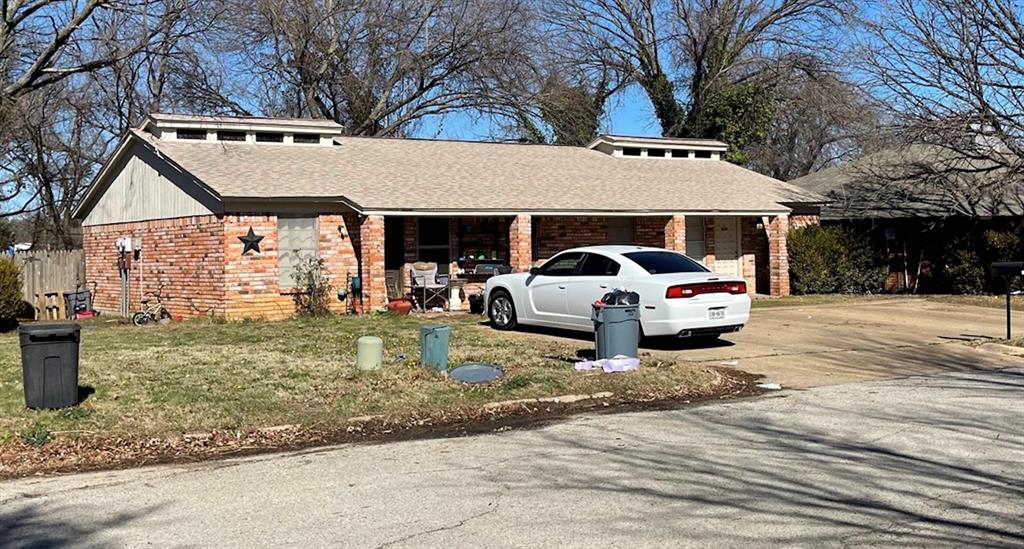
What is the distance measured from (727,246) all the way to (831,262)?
272cm

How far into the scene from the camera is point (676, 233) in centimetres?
2480

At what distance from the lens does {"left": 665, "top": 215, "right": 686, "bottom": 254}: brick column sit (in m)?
24.8

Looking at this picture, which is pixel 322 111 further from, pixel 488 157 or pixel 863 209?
pixel 863 209

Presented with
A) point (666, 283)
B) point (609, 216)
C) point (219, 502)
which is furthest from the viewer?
point (609, 216)

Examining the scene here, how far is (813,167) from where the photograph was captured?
56.5 m

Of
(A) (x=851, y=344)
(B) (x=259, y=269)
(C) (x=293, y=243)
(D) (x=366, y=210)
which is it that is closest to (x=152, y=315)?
(B) (x=259, y=269)

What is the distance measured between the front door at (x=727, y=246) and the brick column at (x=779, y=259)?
1088mm

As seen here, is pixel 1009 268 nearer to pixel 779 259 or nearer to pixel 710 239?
pixel 779 259

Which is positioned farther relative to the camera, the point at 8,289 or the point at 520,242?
the point at 520,242

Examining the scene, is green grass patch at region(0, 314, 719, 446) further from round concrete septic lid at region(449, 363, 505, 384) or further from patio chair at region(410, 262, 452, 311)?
patio chair at region(410, 262, 452, 311)

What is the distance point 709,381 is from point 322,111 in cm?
2927

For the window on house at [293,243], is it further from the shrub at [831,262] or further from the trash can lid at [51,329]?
the shrub at [831,262]

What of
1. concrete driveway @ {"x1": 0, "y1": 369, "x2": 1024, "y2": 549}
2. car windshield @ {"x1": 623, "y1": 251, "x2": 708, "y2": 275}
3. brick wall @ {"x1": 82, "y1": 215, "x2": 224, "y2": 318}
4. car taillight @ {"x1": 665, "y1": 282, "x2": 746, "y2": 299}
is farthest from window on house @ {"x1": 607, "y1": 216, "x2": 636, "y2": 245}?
concrete driveway @ {"x1": 0, "y1": 369, "x2": 1024, "y2": 549}

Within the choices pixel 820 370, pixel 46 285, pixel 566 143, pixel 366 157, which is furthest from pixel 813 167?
pixel 820 370
